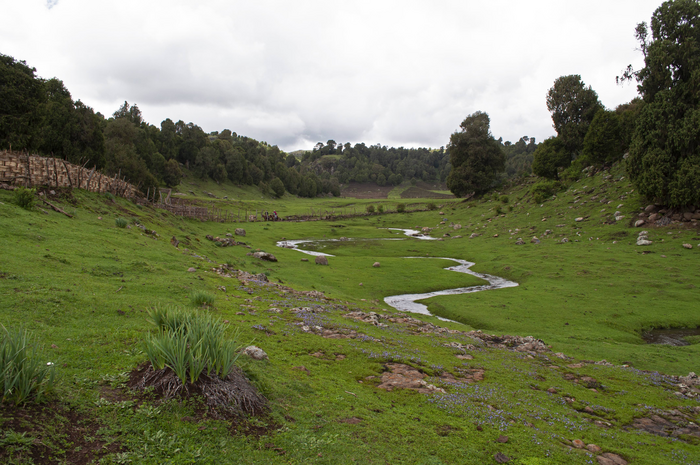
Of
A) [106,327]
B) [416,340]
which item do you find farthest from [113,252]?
[416,340]

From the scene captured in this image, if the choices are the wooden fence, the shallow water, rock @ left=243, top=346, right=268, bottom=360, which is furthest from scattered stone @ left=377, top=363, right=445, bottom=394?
the wooden fence

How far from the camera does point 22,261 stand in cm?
1231

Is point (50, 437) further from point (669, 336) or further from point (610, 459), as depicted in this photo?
point (669, 336)

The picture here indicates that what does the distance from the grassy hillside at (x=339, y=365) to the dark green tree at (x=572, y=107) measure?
46.6 metres

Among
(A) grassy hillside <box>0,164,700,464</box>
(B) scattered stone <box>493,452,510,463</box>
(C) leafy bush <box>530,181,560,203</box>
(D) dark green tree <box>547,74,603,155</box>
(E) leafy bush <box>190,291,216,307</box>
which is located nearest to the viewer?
(A) grassy hillside <box>0,164,700,464</box>

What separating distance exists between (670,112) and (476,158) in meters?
45.5

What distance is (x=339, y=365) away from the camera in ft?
31.5

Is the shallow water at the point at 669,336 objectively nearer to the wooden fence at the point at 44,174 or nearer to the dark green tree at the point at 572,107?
the wooden fence at the point at 44,174

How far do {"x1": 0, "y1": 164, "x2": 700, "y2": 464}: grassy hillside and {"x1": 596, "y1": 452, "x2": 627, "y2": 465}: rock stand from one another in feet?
0.33

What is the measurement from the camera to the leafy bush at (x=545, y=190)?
194 feet

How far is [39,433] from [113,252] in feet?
53.0

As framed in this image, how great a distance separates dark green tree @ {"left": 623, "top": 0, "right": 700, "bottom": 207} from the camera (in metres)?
35.8

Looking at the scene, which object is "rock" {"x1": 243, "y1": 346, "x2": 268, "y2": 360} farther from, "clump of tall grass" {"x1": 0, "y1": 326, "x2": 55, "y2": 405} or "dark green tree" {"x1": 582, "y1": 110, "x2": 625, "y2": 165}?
"dark green tree" {"x1": 582, "y1": 110, "x2": 625, "y2": 165}

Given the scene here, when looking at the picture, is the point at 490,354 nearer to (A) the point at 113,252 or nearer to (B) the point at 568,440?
(B) the point at 568,440
